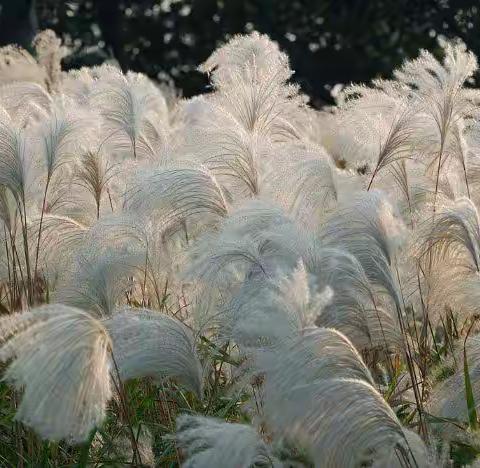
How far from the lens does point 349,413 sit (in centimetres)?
262

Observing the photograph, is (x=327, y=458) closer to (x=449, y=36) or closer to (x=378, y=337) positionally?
(x=378, y=337)

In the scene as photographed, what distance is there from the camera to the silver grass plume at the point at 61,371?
2.44 metres

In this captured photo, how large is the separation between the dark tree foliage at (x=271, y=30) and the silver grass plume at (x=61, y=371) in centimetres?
1896

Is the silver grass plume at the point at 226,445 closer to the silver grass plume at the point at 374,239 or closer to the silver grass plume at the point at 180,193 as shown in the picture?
the silver grass plume at the point at 374,239

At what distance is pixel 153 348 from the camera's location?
10.1ft

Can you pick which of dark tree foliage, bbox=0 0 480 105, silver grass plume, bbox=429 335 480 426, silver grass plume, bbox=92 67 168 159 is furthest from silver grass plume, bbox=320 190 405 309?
dark tree foliage, bbox=0 0 480 105

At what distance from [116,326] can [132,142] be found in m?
1.82

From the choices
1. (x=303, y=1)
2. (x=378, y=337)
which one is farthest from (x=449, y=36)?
(x=378, y=337)

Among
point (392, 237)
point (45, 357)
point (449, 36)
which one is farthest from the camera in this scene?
point (449, 36)

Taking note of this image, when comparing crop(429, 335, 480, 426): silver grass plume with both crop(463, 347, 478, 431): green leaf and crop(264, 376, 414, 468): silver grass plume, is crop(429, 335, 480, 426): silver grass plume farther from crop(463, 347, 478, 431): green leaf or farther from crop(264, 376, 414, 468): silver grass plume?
crop(264, 376, 414, 468): silver grass plume

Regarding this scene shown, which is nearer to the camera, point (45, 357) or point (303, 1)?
point (45, 357)

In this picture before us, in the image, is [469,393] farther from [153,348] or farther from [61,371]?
[61,371]

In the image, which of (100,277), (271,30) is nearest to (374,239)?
(100,277)

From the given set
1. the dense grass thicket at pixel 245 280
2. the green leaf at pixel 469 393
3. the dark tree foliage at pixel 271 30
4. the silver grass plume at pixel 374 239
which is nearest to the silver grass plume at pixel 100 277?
the dense grass thicket at pixel 245 280
